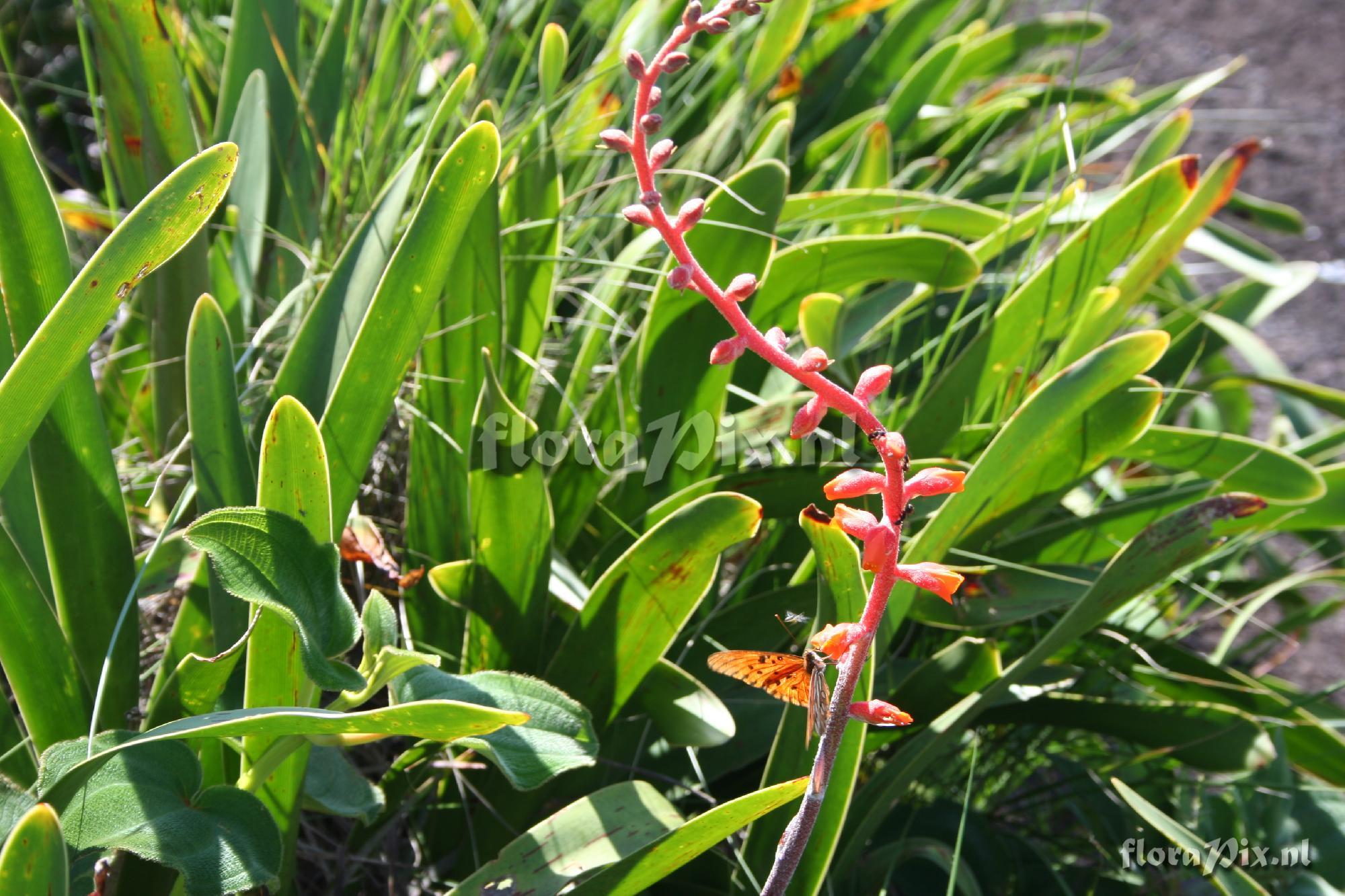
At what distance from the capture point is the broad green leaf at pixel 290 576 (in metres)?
0.52

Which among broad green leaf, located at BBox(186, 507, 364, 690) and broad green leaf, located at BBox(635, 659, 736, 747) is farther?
broad green leaf, located at BBox(635, 659, 736, 747)

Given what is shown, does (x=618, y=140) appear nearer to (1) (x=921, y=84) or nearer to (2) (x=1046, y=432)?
(2) (x=1046, y=432)

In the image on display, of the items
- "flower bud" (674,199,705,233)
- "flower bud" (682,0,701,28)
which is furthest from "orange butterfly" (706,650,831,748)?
"flower bud" (682,0,701,28)

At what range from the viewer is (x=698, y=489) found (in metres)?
0.89

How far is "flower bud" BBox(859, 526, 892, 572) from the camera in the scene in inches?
16.8

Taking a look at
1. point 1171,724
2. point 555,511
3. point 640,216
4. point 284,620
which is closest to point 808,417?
point 640,216

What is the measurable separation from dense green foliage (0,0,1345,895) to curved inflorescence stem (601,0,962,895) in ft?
0.33

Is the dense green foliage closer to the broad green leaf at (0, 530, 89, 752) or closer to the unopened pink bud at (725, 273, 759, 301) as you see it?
the broad green leaf at (0, 530, 89, 752)

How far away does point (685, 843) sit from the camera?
598 millimetres

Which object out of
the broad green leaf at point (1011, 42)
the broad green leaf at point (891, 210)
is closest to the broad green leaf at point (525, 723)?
the broad green leaf at point (891, 210)

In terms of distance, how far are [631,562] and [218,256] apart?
1.90 feet

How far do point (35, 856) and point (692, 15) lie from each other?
49cm

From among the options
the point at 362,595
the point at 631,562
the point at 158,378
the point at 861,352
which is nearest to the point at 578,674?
the point at 631,562

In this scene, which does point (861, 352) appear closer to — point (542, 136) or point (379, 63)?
point (542, 136)
